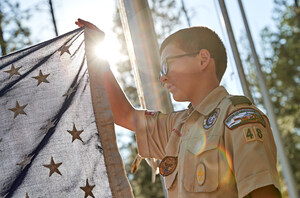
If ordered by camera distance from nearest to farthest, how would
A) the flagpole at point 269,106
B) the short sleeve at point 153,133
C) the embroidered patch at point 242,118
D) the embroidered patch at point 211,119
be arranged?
the embroidered patch at point 242,118
the embroidered patch at point 211,119
the short sleeve at point 153,133
the flagpole at point 269,106

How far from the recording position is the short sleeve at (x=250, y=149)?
5.81ft

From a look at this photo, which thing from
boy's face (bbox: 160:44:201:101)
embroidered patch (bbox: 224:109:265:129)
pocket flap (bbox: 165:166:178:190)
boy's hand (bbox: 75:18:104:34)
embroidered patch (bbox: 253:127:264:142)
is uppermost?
boy's hand (bbox: 75:18:104:34)

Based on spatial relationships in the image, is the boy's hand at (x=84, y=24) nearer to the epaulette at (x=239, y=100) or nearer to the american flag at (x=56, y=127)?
the american flag at (x=56, y=127)

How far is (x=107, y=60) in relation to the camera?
8.18 feet

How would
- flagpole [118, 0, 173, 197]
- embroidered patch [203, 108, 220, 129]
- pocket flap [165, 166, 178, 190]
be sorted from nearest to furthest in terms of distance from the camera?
embroidered patch [203, 108, 220, 129], pocket flap [165, 166, 178, 190], flagpole [118, 0, 173, 197]

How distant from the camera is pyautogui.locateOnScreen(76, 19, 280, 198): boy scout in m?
1.81

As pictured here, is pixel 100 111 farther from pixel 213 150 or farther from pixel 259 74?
pixel 259 74

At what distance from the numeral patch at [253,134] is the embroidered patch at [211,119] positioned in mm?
222

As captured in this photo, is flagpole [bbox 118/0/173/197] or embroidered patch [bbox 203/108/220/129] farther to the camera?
flagpole [bbox 118/0/173/197]

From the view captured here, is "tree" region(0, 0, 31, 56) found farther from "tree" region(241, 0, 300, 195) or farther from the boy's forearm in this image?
"tree" region(241, 0, 300, 195)

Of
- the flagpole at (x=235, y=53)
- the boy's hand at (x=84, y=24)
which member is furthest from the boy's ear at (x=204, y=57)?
the flagpole at (x=235, y=53)

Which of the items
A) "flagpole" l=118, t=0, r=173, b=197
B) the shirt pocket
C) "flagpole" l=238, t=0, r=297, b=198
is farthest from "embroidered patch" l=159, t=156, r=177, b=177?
"flagpole" l=238, t=0, r=297, b=198

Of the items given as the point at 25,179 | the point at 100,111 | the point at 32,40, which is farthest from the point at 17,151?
the point at 32,40

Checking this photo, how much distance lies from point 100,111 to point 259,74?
5268 mm
